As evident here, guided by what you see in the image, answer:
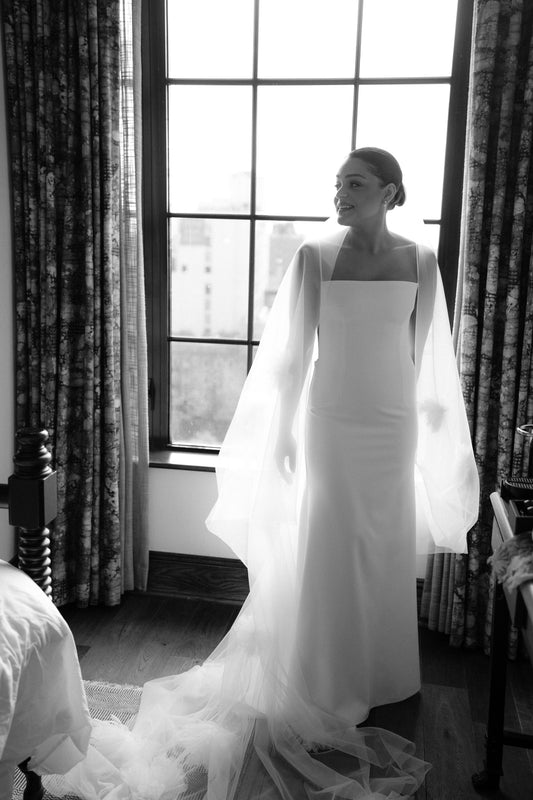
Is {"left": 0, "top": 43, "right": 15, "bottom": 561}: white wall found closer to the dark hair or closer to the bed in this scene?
the bed

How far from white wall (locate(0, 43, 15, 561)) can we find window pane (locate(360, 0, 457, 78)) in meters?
1.46

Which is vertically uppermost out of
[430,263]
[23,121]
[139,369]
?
[23,121]

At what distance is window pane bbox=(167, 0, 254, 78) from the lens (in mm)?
2928

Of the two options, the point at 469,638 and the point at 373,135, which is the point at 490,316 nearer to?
the point at 373,135

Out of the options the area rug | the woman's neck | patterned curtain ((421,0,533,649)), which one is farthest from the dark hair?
the area rug

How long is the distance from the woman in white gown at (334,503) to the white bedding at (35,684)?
17.9 inches

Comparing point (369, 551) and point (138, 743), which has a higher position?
point (369, 551)

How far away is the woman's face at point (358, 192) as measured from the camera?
2191mm

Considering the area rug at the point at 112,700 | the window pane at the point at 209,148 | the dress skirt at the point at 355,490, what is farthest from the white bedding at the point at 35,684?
the window pane at the point at 209,148

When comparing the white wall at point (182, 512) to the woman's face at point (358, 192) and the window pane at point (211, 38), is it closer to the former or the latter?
the woman's face at point (358, 192)

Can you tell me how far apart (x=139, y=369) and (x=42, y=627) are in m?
1.55

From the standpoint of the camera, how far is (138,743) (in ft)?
6.99

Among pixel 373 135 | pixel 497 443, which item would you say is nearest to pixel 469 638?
pixel 497 443

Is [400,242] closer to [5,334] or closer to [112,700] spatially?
[5,334]
